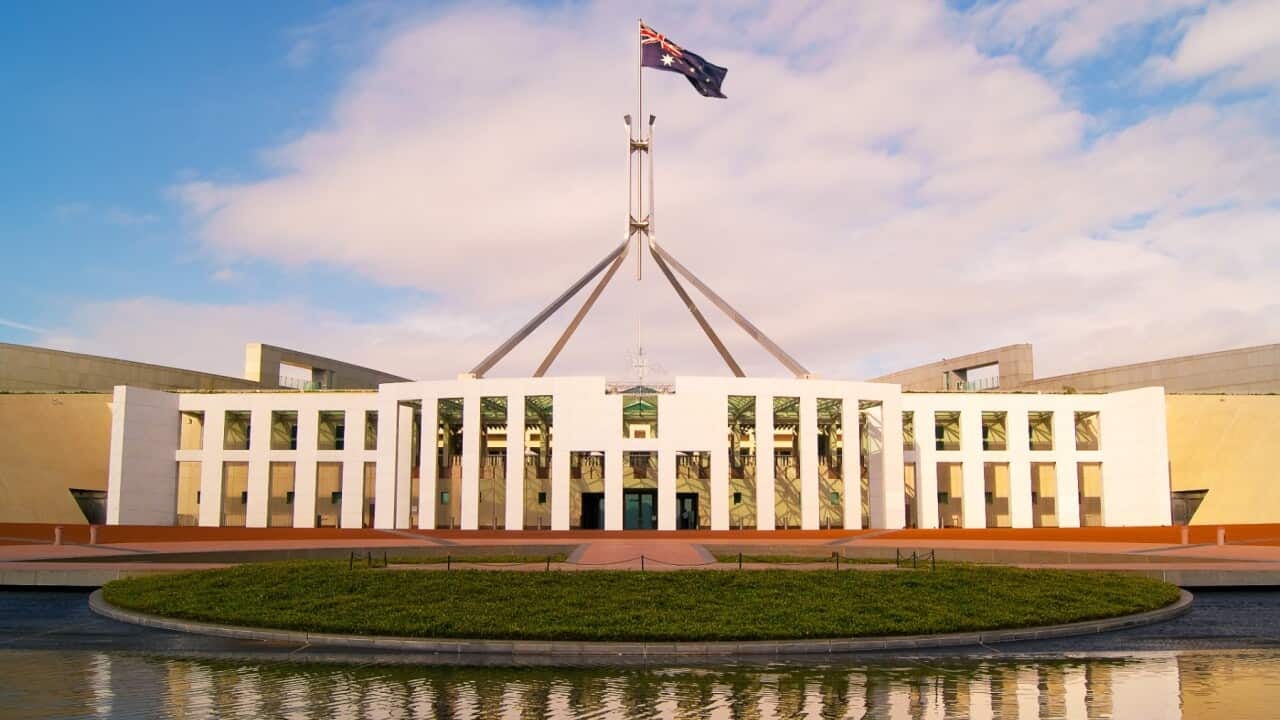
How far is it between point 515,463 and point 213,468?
13.5m

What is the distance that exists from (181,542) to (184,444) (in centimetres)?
1428

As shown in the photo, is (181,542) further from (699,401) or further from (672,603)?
(672,603)

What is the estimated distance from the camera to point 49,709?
10047mm

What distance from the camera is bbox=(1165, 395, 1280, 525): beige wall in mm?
42031

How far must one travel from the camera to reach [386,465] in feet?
128

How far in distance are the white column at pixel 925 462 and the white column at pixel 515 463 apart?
16463 millimetres

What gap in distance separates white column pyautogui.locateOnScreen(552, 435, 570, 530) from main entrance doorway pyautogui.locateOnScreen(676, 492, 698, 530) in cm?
947

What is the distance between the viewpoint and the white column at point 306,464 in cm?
4106

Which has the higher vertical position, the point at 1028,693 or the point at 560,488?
the point at 560,488

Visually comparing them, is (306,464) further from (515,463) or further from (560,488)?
(560,488)

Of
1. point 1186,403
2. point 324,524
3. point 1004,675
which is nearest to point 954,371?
point 1186,403

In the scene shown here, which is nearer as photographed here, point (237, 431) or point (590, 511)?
point (590, 511)

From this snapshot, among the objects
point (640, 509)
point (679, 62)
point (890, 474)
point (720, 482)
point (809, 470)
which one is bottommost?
point (640, 509)

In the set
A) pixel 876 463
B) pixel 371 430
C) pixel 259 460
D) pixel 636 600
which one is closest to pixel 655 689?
pixel 636 600
